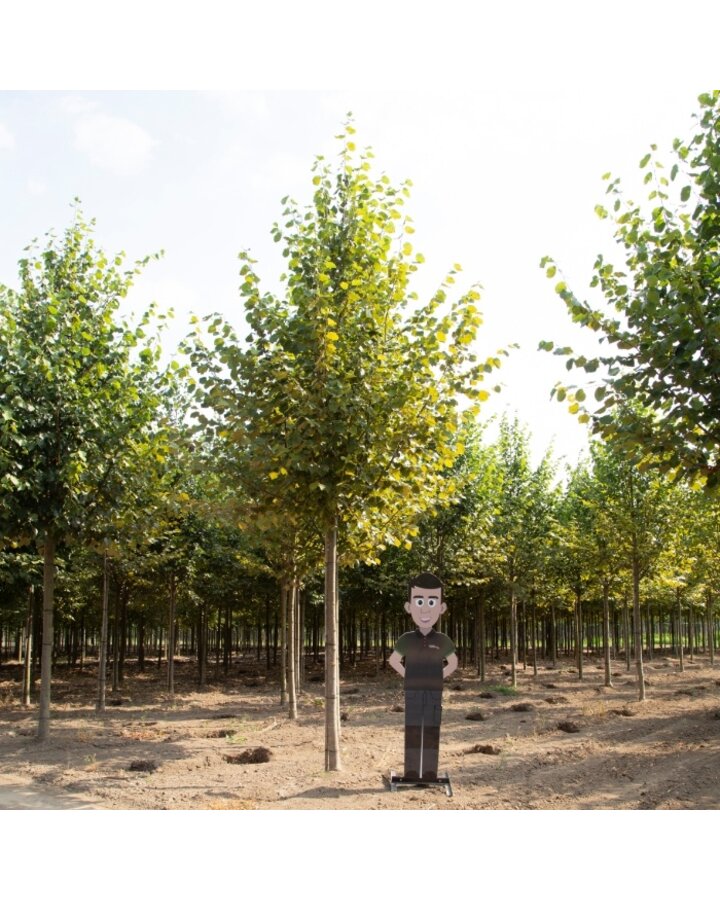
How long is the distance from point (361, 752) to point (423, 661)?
3.62 metres

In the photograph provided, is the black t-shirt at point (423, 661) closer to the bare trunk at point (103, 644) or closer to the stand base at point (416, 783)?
the stand base at point (416, 783)

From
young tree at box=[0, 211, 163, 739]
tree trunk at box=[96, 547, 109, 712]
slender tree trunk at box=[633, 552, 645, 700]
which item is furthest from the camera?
slender tree trunk at box=[633, 552, 645, 700]

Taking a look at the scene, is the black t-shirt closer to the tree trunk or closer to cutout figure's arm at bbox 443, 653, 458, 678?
cutout figure's arm at bbox 443, 653, 458, 678

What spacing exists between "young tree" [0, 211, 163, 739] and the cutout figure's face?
5.70 m

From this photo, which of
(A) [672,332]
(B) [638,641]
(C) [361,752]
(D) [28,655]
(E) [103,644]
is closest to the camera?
(A) [672,332]

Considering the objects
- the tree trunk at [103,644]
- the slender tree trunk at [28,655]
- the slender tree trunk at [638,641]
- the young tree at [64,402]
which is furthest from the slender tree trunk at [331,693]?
the slender tree trunk at [28,655]

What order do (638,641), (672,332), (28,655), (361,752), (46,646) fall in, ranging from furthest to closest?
(638,641)
(28,655)
(46,646)
(361,752)
(672,332)

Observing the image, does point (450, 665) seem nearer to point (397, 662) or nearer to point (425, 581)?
point (397, 662)

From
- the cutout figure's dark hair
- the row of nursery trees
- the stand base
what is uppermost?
the row of nursery trees

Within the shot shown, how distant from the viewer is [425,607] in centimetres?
877

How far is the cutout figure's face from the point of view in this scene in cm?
873

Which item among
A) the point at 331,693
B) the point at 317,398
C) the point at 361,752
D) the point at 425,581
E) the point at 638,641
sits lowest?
the point at 361,752

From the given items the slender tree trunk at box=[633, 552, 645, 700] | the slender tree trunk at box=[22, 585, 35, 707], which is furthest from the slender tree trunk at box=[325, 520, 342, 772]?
the slender tree trunk at box=[22, 585, 35, 707]

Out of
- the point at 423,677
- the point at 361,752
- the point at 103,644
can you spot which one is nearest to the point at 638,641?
the point at 361,752
